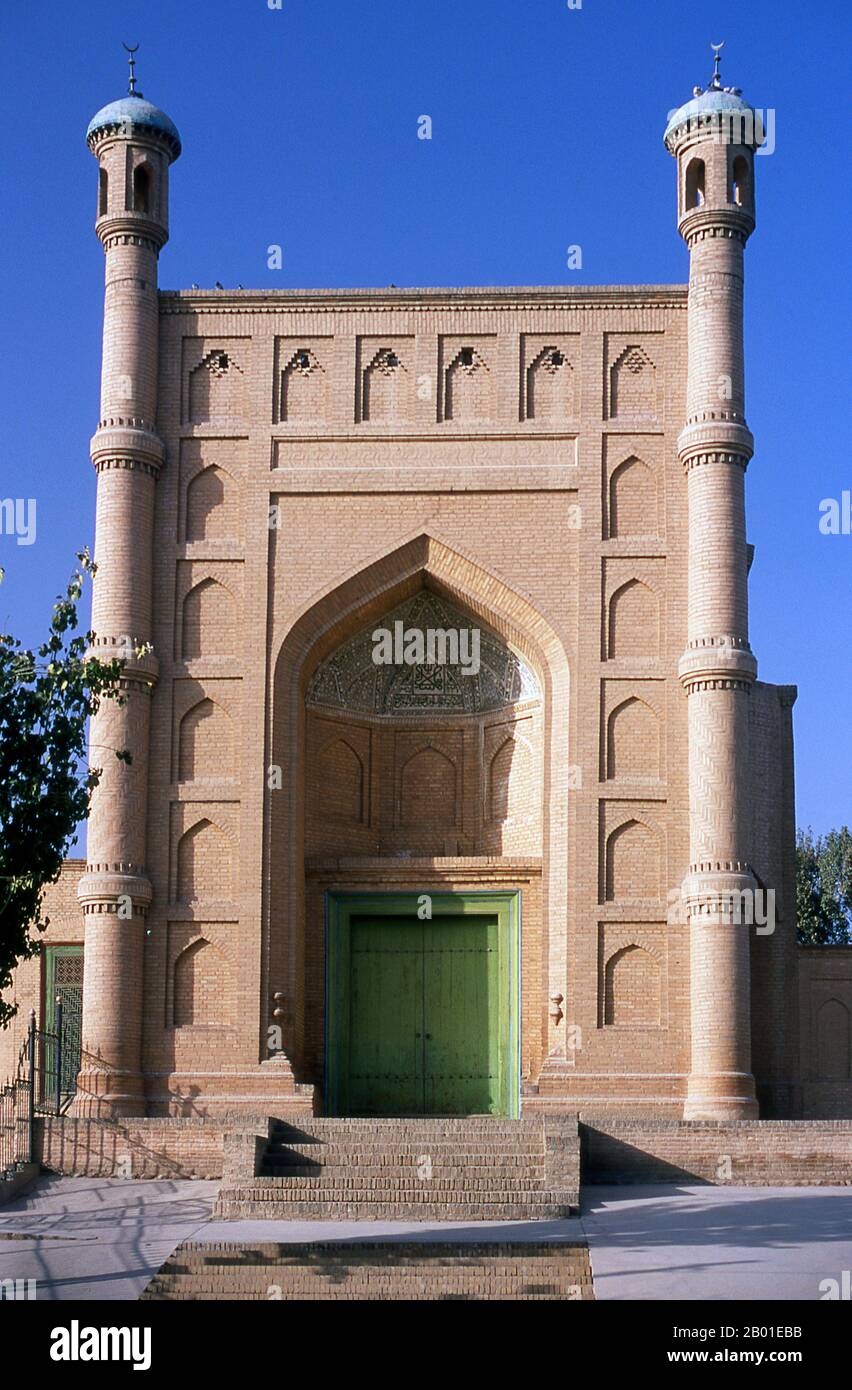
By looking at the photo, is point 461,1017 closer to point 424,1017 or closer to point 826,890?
point 424,1017

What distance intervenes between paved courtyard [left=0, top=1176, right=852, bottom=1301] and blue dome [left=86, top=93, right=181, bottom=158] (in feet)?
37.8

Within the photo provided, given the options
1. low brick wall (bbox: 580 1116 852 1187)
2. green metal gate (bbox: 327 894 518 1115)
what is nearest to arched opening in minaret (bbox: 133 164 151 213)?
green metal gate (bbox: 327 894 518 1115)

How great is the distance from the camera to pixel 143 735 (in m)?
21.2

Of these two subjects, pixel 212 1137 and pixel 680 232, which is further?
pixel 680 232

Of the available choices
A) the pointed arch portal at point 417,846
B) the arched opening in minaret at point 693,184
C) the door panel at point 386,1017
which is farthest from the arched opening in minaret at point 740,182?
the door panel at point 386,1017

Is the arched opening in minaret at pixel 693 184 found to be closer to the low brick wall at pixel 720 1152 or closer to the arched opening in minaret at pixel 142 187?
the arched opening in minaret at pixel 142 187

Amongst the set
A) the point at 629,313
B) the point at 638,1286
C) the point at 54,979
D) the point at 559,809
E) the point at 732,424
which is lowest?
the point at 638,1286

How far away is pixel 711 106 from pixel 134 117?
254 inches

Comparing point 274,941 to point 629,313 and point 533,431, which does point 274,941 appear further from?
point 629,313

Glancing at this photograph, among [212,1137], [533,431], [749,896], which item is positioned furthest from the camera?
[533,431]

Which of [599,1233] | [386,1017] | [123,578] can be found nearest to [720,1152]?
[599,1233]

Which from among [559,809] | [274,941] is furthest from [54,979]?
[559,809]

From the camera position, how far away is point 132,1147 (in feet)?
62.3

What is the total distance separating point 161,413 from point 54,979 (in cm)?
713
